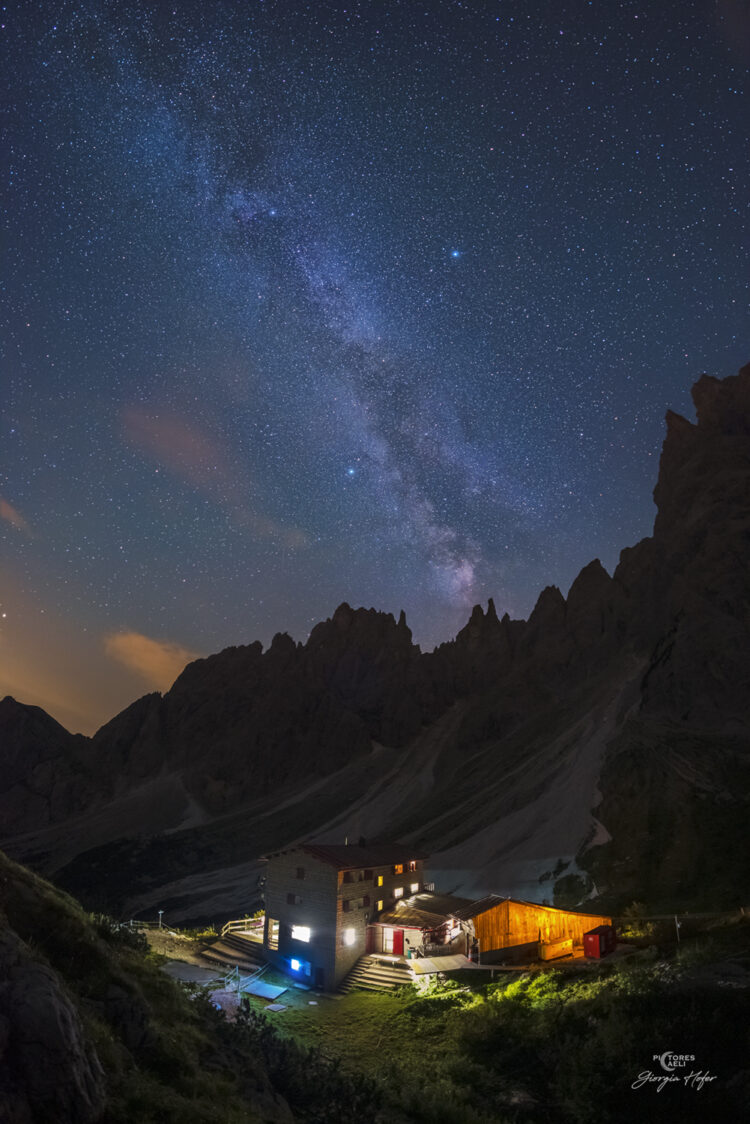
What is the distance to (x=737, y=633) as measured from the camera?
277 ft

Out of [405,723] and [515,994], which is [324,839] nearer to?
[405,723]

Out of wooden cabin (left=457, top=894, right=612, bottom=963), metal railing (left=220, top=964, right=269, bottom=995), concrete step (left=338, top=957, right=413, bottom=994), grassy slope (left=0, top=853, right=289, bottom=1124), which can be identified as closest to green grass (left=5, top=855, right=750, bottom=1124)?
grassy slope (left=0, top=853, right=289, bottom=1124)

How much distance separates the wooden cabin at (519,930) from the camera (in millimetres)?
37656

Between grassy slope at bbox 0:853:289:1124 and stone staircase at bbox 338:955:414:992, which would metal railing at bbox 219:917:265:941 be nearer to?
stone staircase at bbox 338:955:414:992

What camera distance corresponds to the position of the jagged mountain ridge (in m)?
70.0

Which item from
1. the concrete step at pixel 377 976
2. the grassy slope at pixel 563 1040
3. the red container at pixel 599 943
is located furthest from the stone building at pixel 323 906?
the red container at pixel 599 943

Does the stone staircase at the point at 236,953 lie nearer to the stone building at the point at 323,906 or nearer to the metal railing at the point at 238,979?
the metal railing at the point at 238,979

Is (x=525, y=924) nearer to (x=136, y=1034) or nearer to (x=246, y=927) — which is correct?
(x=246, y=927)

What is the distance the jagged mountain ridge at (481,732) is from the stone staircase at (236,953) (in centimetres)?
2824

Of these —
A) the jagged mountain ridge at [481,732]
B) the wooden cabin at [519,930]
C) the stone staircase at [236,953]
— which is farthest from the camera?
the jagged mountain ridge at [481,732]

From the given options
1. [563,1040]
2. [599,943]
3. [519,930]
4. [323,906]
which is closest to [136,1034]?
[563,1040]

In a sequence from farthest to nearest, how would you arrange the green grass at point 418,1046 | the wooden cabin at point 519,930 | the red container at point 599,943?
the wooden cabin at point 519,930 < the red container at point 599,943 < the green grass at point 418,1046

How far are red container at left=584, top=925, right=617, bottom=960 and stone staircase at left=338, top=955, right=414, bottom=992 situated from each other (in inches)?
400

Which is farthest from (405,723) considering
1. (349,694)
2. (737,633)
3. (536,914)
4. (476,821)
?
(536,914)
